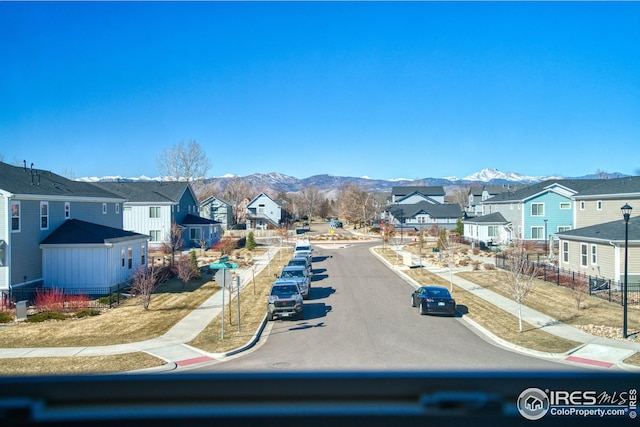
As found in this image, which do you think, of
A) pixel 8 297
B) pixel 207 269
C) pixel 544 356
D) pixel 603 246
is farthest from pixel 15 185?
pixel 603 246

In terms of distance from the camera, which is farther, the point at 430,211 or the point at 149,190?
the point at 430,211

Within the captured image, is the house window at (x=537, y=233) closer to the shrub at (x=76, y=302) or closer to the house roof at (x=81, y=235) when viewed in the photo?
the house roof at (x=81, y=235)

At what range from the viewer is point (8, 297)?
21.3 m

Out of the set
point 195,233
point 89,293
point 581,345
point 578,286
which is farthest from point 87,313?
point 195,233

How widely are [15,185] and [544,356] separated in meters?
23.7

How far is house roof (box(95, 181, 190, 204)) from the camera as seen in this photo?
46781 mm

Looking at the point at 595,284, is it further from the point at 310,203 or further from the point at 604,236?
the point at 310,203

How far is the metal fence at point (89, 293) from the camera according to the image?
21375mm

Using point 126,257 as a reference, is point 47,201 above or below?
above

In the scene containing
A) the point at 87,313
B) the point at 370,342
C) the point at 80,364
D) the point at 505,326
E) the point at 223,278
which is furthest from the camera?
the point at 87,313

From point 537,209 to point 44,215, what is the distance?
4350cm

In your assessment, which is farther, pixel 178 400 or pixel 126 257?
pixel 126 257

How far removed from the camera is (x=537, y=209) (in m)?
48.9

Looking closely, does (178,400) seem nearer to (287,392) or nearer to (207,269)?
(287,392)
